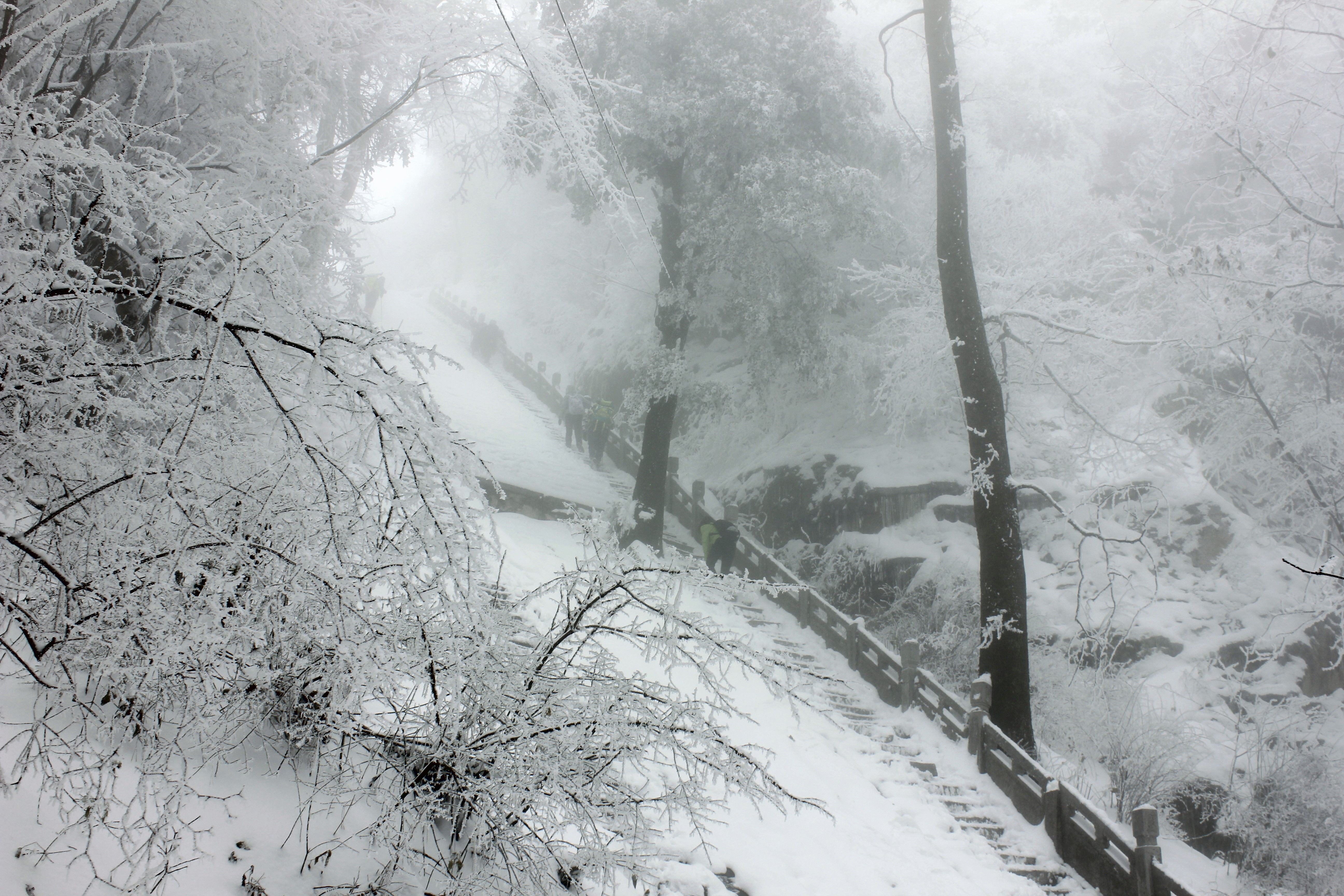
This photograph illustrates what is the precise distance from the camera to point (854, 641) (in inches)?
389

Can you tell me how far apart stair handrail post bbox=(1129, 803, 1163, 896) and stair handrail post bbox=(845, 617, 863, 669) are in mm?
4363

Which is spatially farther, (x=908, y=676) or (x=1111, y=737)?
(x=908, y=676)

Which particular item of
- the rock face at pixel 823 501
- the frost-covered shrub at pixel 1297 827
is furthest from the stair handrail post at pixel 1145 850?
the rock face at pixel 823 501

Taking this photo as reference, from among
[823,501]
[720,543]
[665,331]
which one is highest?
[665,331]

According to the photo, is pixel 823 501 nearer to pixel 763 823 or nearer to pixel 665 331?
pixel 665 331

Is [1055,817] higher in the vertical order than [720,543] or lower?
lower

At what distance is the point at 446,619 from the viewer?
291 centimetres

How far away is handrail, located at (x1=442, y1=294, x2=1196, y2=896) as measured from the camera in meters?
5.50

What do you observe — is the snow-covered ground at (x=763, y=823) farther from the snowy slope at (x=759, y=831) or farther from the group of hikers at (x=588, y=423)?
the group of hikers at (x=588, y=423)

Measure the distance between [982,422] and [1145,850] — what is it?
168 inches

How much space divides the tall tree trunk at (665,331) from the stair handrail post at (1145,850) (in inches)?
339

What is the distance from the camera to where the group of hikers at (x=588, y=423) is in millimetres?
17797

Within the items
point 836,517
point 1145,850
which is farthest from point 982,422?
point 836,517

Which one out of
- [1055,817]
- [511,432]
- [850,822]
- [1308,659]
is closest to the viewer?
[850,822]
